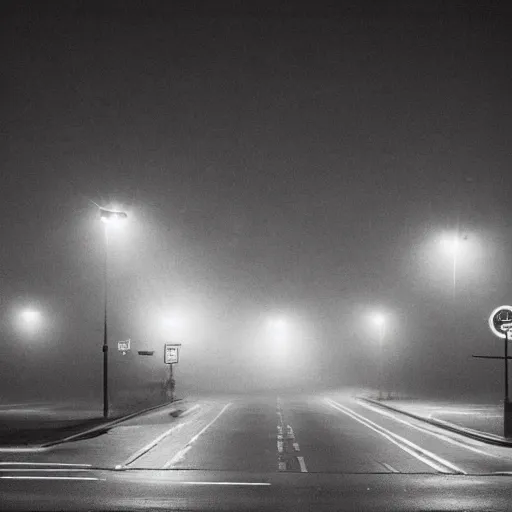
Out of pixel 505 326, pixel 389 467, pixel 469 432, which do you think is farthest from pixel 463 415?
pixel 389 467

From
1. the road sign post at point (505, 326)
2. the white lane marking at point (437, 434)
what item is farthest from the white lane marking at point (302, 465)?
the road sign post at point (505, 326)

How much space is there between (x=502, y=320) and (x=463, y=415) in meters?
12.8

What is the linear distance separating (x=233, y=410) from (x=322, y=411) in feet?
17.4

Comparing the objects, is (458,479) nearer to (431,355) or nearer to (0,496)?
(0,496)

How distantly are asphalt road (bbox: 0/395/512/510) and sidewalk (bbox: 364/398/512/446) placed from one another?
985 mm

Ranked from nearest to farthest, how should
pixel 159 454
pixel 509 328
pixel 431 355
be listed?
pixel 159 454 < pixel 509 328 < pixel 431 355

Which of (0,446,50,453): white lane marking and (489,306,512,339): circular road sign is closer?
(0,446,50,453): white lane marking

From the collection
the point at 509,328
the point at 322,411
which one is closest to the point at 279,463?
the point at 509,328

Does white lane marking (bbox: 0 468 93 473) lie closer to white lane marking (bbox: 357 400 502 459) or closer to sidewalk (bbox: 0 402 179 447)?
sidewalk (bbox: 0 402 179 447)

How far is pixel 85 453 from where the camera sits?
2095 centimetres

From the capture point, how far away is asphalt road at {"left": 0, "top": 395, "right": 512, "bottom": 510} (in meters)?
13.9

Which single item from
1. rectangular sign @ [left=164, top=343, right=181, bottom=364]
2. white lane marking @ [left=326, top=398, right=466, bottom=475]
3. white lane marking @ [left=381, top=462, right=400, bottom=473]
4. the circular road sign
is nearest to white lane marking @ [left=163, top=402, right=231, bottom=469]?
white lane marking @ [left=381, top=462, right=400, bottom=473]

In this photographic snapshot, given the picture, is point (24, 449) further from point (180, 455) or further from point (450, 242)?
point (450, 242)

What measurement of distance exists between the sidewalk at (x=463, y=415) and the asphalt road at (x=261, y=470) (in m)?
0.99
